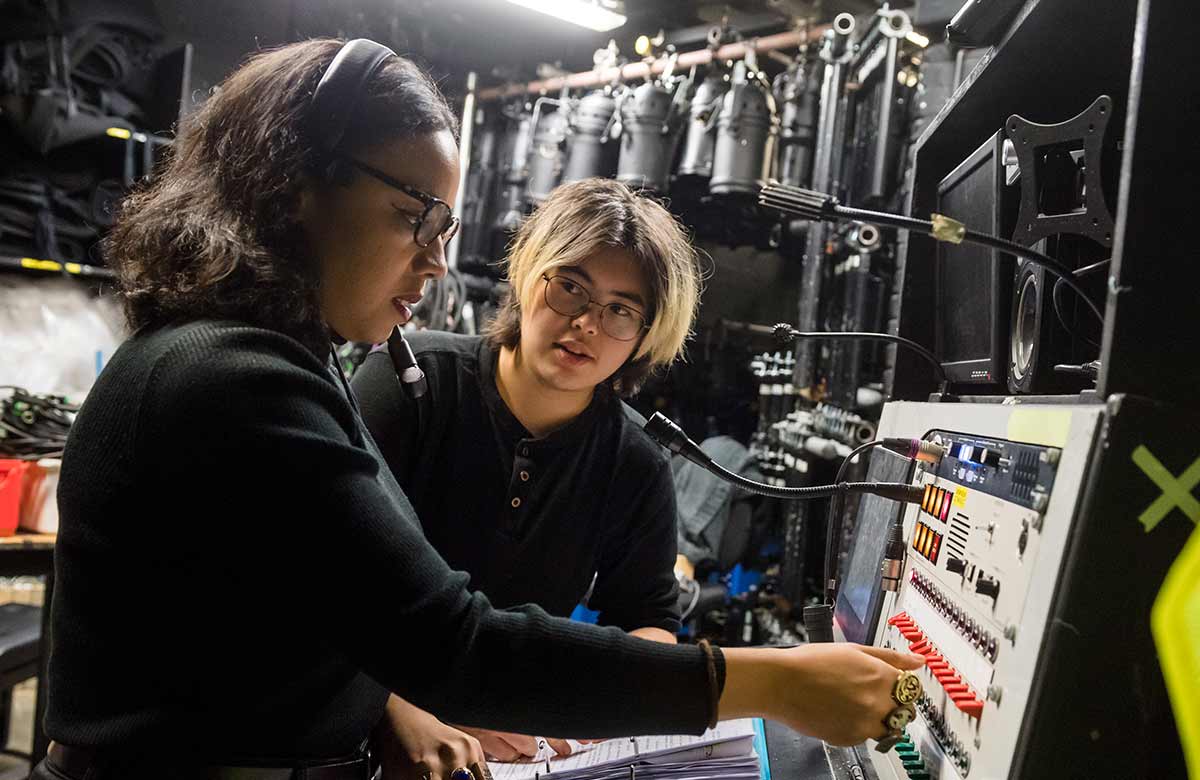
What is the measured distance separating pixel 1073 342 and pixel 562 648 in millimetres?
767

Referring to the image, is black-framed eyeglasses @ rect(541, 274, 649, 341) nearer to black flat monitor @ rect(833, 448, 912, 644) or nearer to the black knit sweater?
black flat monitor @ rect(833, 448, 912, 644)

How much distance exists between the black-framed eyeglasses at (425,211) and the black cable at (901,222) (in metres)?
0.36

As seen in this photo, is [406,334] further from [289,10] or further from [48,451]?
[289,10]

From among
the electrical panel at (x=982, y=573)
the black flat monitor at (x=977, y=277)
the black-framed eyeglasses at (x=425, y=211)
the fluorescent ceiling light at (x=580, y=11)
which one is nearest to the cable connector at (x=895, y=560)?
the electrical panel at (x=982, y=573)

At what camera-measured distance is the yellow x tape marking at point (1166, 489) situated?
0.63 meters

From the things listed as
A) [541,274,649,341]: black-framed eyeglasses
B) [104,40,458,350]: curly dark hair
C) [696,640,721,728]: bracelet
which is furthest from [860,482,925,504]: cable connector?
[104,40,458,350]: curly dark hair

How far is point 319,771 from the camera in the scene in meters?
0.87

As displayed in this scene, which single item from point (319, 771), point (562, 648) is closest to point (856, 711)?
point (562, 648)

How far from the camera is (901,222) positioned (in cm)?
91

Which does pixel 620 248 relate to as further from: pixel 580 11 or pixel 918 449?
pixel 580 11

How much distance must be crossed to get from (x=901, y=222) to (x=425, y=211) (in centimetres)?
52

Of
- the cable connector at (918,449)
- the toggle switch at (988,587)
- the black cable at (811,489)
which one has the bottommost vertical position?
the toggle switch at (988,587)

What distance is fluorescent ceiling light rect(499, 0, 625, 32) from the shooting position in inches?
165

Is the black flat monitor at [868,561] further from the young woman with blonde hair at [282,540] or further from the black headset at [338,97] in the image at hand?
the black headset at [338,97]
